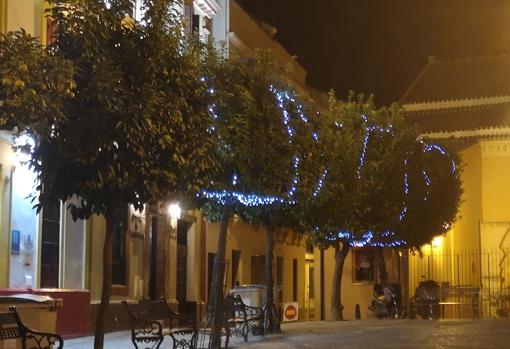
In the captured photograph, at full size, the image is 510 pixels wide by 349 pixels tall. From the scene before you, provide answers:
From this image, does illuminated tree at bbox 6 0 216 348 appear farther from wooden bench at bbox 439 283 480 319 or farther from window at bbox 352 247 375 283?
window at bbox 352 247 375 283

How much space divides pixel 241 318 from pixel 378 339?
2.90 m

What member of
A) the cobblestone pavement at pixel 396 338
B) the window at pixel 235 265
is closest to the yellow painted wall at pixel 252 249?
the window at pixel 235 265

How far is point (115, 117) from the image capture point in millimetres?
8617

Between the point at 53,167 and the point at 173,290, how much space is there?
1446cm

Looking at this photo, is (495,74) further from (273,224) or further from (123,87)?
(123,87)

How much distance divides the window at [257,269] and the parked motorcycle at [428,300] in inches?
234

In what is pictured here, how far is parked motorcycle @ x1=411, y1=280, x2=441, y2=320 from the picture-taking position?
30391 mm

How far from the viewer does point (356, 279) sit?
128 ft

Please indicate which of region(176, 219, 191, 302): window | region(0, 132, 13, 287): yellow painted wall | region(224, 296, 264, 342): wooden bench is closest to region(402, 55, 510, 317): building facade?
region(176, 219, 191, 302): window

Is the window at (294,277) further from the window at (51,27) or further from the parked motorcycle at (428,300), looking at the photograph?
the window at (51,27)

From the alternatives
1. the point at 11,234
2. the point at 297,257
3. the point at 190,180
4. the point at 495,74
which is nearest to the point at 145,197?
the point at 190,180

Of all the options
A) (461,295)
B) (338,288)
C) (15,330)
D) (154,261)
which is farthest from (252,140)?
(461,295)

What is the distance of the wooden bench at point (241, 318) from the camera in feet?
51.8

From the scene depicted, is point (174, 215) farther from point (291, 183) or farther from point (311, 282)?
point (311, 282)
